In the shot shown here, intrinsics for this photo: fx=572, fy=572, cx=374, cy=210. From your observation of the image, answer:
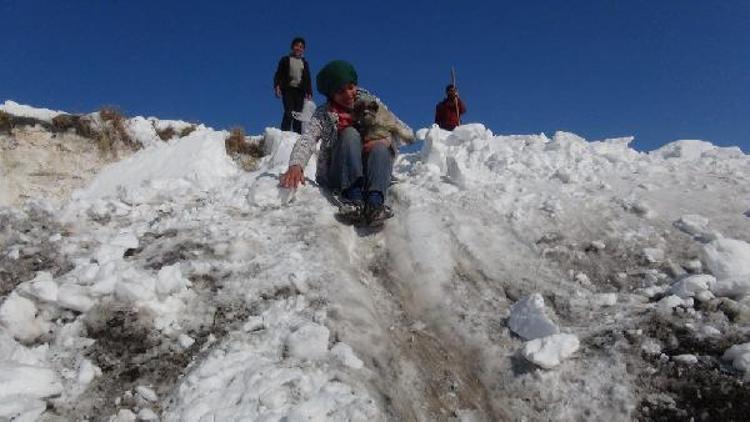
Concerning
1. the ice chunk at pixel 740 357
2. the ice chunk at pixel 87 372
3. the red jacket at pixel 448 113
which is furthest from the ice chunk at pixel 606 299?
the red jacket at pixel 448 113

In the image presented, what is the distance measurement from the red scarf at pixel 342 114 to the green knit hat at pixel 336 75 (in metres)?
0.18

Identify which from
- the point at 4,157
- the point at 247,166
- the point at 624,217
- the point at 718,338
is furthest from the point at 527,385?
the point at 4,157

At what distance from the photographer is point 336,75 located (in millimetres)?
7059

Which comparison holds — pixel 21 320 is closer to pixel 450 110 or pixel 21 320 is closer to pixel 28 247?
pixel 28 247

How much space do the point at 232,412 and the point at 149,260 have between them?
2.49 meters

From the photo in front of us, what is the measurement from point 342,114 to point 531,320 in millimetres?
3676

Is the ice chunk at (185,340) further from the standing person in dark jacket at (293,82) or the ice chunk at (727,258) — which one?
the standing person in dark jacket at (293,82)

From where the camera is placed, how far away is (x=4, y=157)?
29.1ft

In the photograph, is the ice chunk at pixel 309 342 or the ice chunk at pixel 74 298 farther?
the ice chunk at pixel 74 298

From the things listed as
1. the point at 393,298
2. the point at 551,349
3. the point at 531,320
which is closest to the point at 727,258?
the point at 531,320

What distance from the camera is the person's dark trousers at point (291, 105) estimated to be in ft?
37.1

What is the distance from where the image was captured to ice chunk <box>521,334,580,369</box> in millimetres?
4227

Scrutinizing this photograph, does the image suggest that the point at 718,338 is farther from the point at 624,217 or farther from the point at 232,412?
the point at 232,412

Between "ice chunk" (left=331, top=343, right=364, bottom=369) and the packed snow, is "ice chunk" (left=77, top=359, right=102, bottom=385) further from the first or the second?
"ice chunk" (left=331, top=343, right=364, bottom=369)
